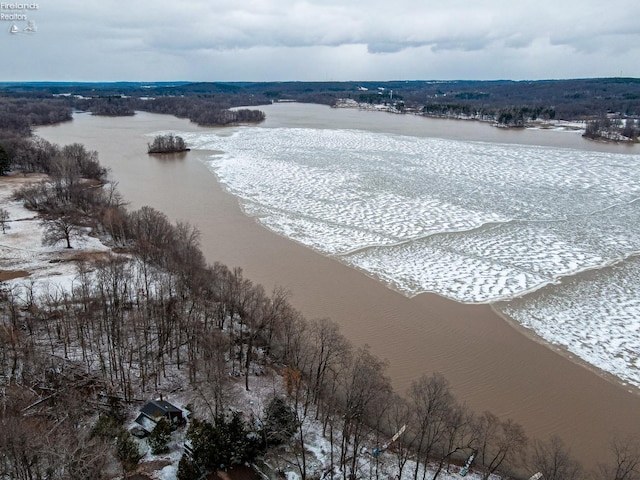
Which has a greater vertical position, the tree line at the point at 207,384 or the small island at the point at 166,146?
the small island at the point at 166,146

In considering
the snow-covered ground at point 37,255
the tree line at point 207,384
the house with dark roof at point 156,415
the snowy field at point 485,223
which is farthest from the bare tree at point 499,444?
the snow-covered ground at point 37,255

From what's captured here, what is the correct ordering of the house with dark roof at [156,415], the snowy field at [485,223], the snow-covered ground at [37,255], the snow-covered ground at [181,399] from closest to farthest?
the snow-covered ground at [181,399]
the house with dark roof at [156,415]
the snowy field at [485,223]
the snow-covered ground at [37,255]

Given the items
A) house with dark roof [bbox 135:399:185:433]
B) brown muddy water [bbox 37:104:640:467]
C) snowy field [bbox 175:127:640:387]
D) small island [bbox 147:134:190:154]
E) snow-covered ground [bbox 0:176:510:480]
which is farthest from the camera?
small island [bbox 147:134:190:154]

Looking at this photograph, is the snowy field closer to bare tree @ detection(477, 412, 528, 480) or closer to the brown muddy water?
the brown muddy water

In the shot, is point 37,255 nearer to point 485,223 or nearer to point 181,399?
point 181,399

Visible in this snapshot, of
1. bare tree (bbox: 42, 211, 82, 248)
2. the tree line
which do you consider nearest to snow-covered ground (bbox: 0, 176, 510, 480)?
the tree line

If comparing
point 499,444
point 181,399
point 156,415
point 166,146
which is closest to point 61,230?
point 181,399

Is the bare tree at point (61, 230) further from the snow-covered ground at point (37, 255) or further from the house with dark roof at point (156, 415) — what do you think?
the house with dark roof at point (156, 415)
